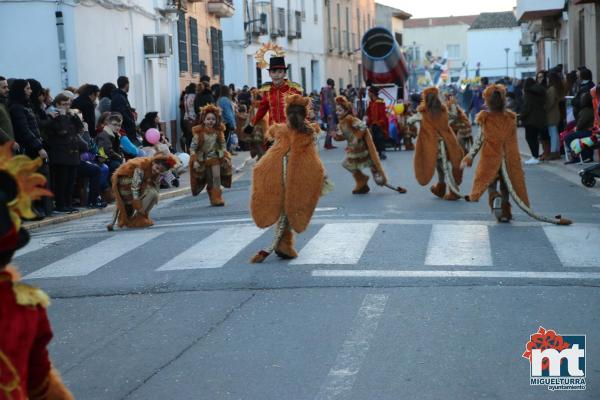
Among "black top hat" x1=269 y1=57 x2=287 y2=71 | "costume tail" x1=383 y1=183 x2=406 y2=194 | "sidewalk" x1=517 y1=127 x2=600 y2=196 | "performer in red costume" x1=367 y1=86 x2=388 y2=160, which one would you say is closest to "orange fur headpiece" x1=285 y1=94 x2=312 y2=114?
"black top hat" x1=269 y1=57 x2=287 y2=71

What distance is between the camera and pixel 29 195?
3.87 metres

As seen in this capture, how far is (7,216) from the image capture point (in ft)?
12.5

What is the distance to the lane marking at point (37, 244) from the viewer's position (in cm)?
1231

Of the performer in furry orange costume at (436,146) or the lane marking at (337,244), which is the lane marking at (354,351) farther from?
the performer in furry orange costume at (436,146)

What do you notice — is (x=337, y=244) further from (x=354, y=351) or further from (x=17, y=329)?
(x=17, y=329)

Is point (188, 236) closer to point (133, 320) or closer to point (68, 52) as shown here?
point (133, 320)

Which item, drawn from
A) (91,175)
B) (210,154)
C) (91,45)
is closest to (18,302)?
(210,154)

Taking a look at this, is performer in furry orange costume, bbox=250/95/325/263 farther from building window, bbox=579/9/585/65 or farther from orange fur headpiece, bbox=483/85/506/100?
building window, bbox=579/9/585/65

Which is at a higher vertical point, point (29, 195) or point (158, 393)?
point (29, 195)

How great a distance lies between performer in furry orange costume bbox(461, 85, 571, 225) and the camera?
41.3 feet

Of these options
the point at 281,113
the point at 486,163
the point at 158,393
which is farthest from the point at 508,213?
the point at 158,393

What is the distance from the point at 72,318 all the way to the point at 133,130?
1110cm

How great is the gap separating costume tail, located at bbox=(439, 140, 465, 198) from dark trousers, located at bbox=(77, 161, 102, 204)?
497 centimetres

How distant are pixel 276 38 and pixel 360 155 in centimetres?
3262
